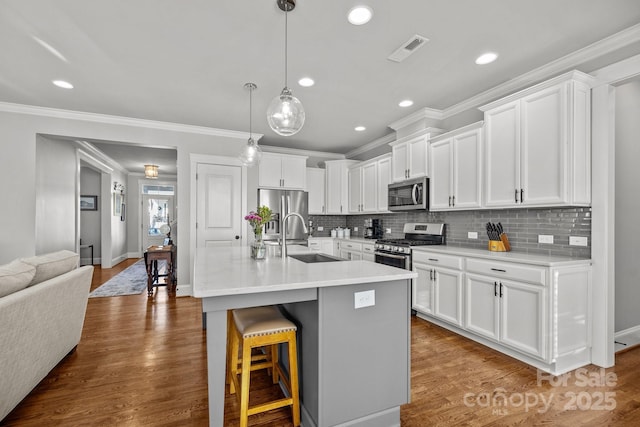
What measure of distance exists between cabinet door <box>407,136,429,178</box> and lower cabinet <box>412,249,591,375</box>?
4.52 ft

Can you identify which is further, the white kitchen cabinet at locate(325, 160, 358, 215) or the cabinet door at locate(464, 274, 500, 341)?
the white kitchen cabinet at locate(325, 160, 358, 215)

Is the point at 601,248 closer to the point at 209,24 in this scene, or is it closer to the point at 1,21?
the point at 209,24

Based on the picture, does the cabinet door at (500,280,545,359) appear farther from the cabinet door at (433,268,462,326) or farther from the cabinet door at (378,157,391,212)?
the cabinet door at (378,157,391,212)

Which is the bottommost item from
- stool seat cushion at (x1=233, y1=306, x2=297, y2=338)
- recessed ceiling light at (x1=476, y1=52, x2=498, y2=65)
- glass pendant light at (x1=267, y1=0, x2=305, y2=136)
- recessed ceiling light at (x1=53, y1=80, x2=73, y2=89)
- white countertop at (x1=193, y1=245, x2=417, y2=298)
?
stool seat cushion at (x1=233, y1=306, x2=297, y2=338)

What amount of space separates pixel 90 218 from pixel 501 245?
30.2 feet

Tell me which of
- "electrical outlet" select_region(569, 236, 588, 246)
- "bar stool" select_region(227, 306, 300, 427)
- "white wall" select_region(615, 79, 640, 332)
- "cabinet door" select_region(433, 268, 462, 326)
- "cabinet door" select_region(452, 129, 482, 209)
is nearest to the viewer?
"bar stool" select_region(227, 306, 300, 427)

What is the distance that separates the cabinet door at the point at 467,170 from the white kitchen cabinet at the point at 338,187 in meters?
2.59

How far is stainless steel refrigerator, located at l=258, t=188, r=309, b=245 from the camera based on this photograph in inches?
206

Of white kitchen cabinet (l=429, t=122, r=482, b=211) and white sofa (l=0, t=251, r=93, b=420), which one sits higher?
white kitchen cabinet (l=429, t=122, r=482, b=211)

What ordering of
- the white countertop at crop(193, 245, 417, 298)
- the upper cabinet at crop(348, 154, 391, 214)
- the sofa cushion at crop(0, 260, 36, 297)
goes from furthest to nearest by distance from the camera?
the upper cabinet at crop(348, 154, 391, 214) < the sofa cushion at crop(0, 260, 36, 297) < the white countertop at crop(193, 245, 417, 298)

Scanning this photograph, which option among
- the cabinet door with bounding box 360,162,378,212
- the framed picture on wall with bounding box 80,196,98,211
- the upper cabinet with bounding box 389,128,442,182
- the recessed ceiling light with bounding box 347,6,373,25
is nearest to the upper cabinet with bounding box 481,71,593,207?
the upper cabinet with bounding box 389,128,442,182

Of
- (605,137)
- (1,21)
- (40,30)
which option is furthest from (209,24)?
(605,137)

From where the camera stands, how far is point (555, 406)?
1924mm

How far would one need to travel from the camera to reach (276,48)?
8.22ft
